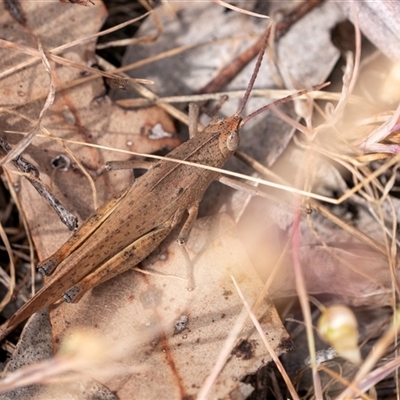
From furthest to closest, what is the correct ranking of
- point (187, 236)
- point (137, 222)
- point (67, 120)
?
1. point (67, 120)
2. point (187, 236)
3. point (137, 222)

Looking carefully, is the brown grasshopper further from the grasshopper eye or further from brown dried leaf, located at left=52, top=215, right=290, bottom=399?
brown dried leaf, located at left=52, top=215, right=290, bottom=399

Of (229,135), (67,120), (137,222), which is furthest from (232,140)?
(67,120)

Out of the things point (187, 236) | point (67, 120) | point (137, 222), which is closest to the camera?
point (137, 222)

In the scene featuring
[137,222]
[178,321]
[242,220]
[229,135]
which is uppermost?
[229,135]

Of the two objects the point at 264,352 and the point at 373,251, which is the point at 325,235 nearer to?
the point at 373,251

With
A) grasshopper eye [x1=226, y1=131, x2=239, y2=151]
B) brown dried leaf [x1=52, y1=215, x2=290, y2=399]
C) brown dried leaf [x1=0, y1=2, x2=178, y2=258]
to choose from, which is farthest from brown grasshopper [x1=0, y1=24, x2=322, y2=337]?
brown dried leaf [x1=0, y1=2, x2=178, y2=258]

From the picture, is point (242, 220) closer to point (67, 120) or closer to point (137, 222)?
point (137, 222)

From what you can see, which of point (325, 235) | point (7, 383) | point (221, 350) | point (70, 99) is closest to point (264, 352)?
point (221, 350)

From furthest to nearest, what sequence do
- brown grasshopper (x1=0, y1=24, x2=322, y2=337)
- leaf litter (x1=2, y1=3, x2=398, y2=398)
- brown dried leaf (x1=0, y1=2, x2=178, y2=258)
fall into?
brown dried leaf (x1=0, y1=2, x2=178, y2=258) < leaf litter (x1=2, y1=3, x2=398, y2=398) < brown grasshopper (x1=0, y1=24, x2=322, y2=337)
